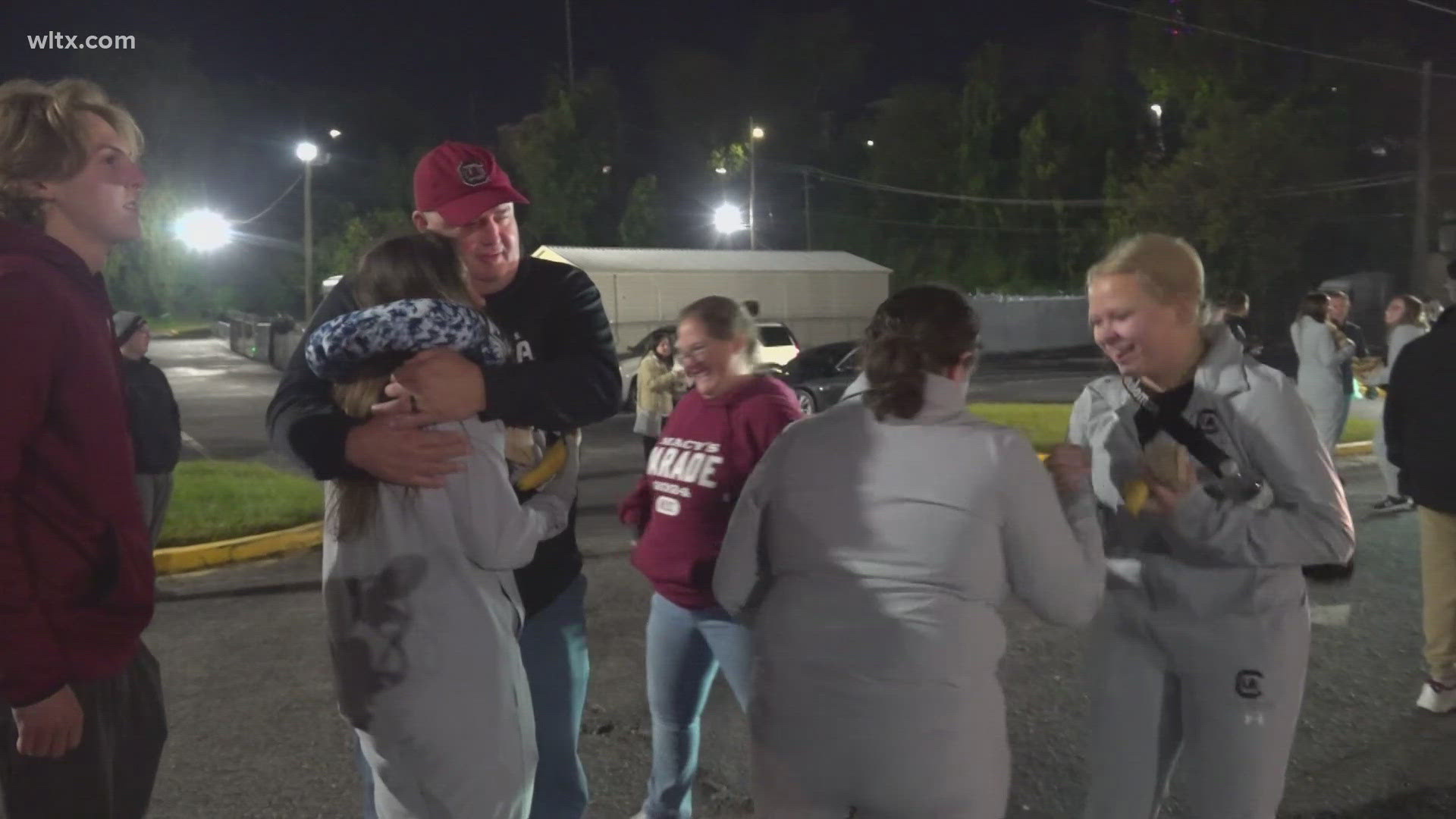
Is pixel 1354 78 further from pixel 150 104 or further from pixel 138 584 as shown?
pixel 150 104

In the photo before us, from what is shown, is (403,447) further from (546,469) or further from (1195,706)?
(1195,706)

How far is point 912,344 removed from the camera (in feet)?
7.82

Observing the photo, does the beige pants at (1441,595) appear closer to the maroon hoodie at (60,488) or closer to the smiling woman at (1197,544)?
the smiling woman at (1197,544)

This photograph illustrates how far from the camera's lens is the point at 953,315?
2.43m

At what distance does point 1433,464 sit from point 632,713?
3.66 m

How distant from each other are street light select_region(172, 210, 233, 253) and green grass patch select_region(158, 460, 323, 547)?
136 ft

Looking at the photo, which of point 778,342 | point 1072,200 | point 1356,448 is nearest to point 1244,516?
point 1356,448

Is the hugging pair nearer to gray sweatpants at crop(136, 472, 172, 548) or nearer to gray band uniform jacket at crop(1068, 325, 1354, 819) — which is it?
gray band uniform jacket at crop(1068, 325, 1354, 819)

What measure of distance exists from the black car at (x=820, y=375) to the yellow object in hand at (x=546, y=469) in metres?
14.9

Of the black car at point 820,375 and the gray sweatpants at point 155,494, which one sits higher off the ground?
the gray sweatpants at point 155,494

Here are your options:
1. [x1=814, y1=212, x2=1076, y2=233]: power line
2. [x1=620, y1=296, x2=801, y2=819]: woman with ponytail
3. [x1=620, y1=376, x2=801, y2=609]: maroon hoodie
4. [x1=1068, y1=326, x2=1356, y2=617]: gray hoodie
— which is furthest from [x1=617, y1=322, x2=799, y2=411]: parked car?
[x1=814, y1=212, x2=1076, y2=233]: power line

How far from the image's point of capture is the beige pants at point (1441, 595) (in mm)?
5070

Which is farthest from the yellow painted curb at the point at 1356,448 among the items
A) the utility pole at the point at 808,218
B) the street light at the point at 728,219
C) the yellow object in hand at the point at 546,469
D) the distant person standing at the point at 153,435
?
the utility pole at the point at 808,218

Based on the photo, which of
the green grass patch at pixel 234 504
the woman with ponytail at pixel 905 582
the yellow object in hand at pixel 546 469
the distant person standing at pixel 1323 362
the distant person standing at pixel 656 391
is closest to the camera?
the woman with ponytail at pixel 905 582
